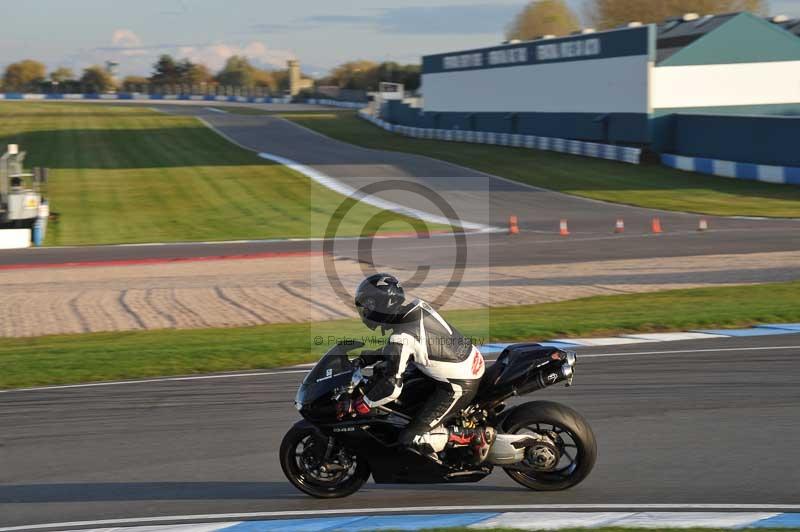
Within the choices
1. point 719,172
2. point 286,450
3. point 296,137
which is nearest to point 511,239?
point 719,172

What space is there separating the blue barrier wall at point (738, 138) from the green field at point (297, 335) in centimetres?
2469

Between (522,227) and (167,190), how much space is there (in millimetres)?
19409

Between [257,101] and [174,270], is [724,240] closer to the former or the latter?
[174,270]

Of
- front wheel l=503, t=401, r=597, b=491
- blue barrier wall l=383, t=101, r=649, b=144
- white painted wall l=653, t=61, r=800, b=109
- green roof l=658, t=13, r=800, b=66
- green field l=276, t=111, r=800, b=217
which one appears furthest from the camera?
blue barrier wall l=383, t=101, r=649, b=144

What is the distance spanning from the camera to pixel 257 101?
14188cm

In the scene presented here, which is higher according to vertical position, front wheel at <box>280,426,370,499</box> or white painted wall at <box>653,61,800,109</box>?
white painted wall at <box>653,61,800,109</box>

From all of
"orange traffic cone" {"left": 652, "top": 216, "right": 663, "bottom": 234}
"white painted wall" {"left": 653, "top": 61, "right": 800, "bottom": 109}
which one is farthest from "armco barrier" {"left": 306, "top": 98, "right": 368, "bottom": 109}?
"orange traffic cone" {"left": 652, "top": 216, "right": 663, "bottom": 234}

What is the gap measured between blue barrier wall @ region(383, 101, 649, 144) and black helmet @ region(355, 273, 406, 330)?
46.2 m

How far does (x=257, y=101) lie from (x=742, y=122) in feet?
347

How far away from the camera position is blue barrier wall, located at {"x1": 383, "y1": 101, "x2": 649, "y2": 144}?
53.0 meters

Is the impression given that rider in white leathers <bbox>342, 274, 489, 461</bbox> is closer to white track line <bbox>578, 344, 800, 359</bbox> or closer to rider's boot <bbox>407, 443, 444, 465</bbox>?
rider's boot <bbox>407, 443, 444, 465</bbox>

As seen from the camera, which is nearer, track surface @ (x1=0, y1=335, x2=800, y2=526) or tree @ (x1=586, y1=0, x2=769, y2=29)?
track surface @ (x1=0, y1=335, x2=800, y2=526)

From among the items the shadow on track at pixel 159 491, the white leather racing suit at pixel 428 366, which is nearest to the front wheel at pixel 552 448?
the shadow on track at pixel 159 491

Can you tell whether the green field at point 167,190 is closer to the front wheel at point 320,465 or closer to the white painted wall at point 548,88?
the white painted wall at point 548,88
